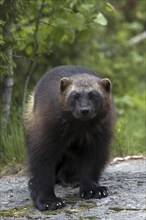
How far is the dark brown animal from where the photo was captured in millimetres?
4988

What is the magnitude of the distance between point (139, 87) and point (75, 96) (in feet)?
25.9

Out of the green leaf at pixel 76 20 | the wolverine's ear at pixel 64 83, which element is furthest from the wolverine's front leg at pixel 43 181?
the green leaf at pixel 76 20

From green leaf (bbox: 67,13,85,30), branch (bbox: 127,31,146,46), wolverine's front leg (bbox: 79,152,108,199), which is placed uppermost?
branch (bbox: 127,31,146,46)

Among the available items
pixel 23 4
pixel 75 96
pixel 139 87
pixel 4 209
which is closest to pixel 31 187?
pixel 4 209

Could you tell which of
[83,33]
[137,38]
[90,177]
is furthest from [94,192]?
[137,38]

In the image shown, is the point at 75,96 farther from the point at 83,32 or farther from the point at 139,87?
the point at 139,87

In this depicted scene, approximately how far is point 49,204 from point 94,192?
465 millimetres

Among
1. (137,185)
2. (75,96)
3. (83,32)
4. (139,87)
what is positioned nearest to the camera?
(75,96)

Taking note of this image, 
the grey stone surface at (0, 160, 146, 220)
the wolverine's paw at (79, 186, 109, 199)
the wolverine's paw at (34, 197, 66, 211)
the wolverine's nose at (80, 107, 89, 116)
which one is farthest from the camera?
the wolverine's paw at (79, 186, 109, 199)

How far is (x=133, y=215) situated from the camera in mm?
4586

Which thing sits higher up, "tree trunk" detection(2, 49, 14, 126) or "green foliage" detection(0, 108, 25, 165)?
"tree trunk" detection(2, 49, 14, 126)

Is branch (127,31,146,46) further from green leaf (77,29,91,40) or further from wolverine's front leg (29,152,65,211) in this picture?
wolverine's front leg (29,152,65,211)

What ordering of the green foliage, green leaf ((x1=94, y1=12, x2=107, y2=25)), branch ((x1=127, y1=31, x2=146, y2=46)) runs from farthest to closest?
1. branch ((x1=127, y1=31, x2=146, y2=46))
2. green leaf ((x1=94, y1=12, x2=107, y2=25))
3. the green foliage

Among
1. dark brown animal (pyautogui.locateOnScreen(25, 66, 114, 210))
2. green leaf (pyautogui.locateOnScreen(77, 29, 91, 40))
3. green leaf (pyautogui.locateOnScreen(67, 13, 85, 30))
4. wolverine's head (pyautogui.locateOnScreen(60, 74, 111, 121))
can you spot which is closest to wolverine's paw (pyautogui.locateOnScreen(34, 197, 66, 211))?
dark brown animal (pyautogui.locateOnScreen(25, 66, 114, 210))
